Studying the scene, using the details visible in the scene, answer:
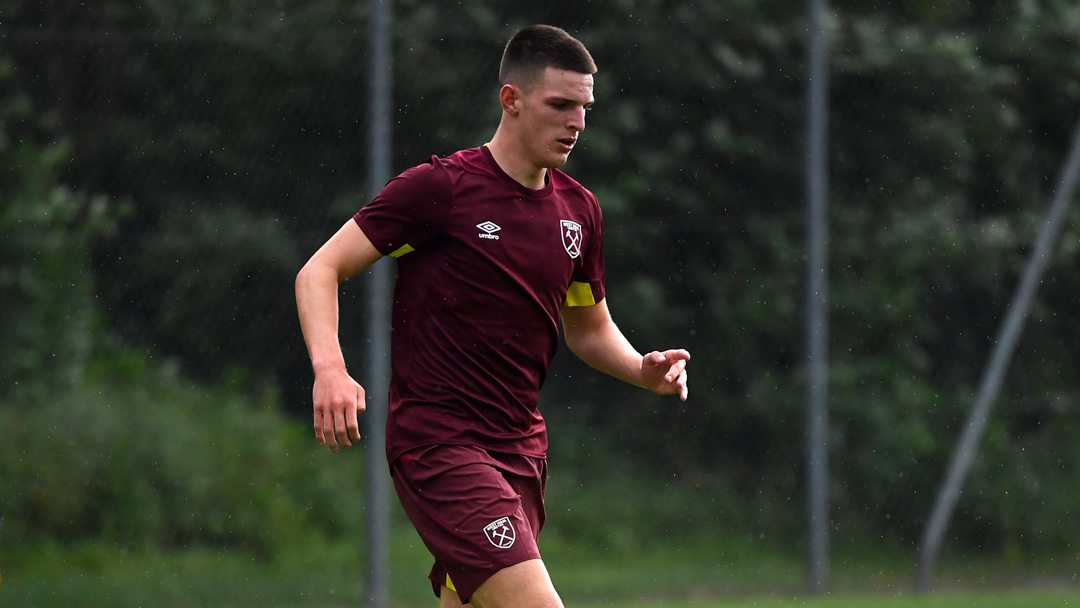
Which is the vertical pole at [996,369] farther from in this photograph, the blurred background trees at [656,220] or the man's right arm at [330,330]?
the man's right arm at [330,330]

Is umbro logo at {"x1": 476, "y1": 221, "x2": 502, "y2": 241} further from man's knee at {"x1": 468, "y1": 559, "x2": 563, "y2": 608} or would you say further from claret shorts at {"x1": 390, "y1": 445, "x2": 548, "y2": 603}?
man's knee at {"x1": 468, "y1": 559, "x2": 563, "y2": 608}

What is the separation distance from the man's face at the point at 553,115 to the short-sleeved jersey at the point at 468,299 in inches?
4.9

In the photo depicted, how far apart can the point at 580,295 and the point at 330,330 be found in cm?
95

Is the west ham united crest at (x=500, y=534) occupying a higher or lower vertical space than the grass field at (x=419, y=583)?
higher

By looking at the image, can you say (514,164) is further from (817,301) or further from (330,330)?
(817,301)

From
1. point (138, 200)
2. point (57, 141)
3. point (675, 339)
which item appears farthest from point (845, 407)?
point (57, 141)

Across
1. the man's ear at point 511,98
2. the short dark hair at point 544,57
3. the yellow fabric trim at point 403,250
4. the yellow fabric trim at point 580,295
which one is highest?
the short dark hair at point 544,57

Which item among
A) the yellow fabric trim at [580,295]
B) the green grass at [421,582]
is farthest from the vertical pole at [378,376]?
the yellow fabric trim at [580,295]

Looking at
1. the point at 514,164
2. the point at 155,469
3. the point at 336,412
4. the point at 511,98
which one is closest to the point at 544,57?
the point at 511,98

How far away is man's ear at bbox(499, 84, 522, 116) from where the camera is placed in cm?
349

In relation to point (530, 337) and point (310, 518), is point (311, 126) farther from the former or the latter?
point (530, 337)

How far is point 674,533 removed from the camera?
6988 mm

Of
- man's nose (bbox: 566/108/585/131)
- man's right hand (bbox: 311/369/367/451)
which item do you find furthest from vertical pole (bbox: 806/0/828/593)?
man's right hand (bbox: 311/369/367/451)

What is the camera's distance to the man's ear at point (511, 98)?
11.5ft
